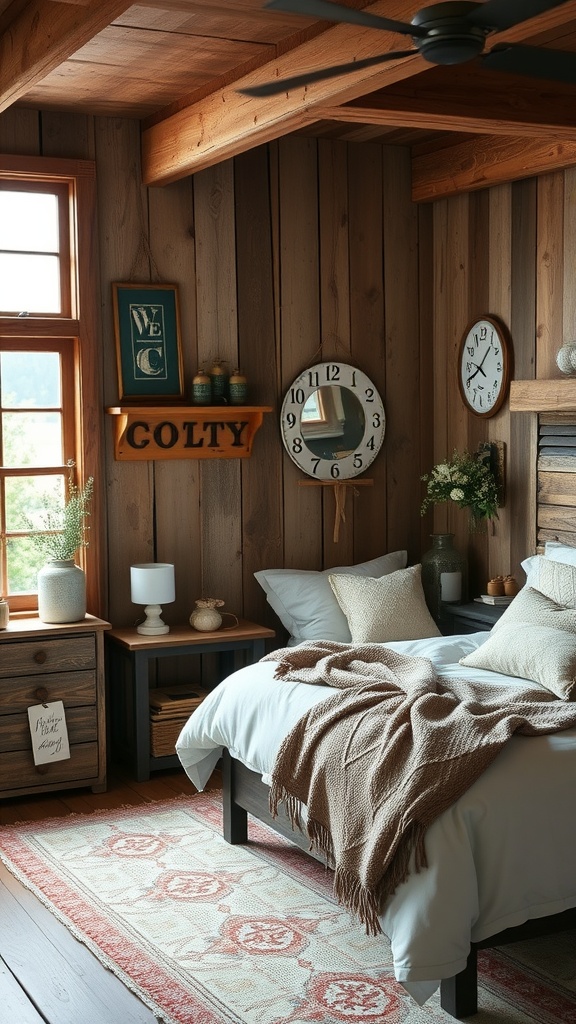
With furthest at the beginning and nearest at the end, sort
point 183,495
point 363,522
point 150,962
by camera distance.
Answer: point 363,522 → point 183,495 → point 150,962

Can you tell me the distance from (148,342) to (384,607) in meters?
1.60

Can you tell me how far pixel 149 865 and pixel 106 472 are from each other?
72.6 inches

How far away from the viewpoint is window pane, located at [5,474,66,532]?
5.03 metres

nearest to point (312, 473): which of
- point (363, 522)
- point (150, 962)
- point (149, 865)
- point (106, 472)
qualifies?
point (363, 522)

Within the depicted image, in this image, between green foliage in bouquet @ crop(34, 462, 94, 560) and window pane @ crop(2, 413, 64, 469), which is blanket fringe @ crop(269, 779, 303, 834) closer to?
green foliage in bouquet @ crop(34, 462, 94, 560)

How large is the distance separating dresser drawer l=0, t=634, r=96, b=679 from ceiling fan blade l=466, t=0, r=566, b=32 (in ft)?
10.1

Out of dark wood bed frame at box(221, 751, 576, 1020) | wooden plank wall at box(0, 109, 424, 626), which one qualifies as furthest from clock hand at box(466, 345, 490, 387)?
dark wood bed frame at box(221, 751, 576, 1020)

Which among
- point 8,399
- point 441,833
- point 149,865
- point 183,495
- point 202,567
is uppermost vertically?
point 8,399

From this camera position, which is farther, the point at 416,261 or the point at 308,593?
the point at 416,261

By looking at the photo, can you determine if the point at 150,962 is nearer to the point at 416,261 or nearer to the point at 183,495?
the point at 183,495

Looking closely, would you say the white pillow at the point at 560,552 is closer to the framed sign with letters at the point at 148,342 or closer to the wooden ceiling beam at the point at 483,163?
the wooden ceiling beam at the point at 483,163

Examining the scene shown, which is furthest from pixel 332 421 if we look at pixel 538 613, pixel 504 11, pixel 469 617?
pixel 504 11

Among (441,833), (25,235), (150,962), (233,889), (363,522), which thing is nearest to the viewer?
(441,833)

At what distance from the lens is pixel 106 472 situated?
5156 mm
